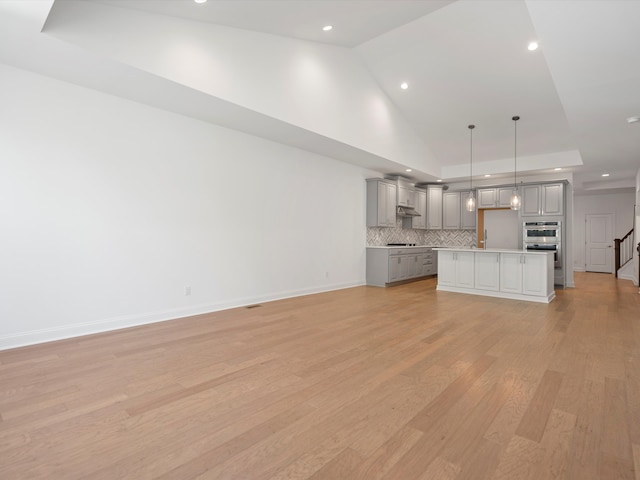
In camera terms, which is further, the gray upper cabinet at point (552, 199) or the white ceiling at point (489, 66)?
the gray upper cabinet at point (552, 199)

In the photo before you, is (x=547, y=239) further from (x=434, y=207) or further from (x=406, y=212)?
(x=406, y=212)

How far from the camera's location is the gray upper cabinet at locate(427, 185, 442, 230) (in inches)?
378

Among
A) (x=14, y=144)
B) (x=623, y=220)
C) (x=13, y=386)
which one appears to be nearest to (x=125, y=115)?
(x=14, y=144)

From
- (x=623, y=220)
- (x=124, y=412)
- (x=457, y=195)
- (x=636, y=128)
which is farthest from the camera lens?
(x=623, y=220)

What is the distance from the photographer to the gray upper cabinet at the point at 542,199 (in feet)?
25.7

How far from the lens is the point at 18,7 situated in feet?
8.57

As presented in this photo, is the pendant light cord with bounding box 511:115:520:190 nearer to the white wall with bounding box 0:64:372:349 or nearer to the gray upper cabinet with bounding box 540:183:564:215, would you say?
the gray upper cabinet with bounding box 540:183:564:215

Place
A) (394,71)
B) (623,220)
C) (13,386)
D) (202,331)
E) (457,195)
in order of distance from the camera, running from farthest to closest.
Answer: (623,220) < (457,195) < (394,71) < (202,331) < (13,386)

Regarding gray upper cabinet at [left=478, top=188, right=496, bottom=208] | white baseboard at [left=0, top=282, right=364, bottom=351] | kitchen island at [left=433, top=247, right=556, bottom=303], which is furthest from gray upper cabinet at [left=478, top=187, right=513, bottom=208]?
white baseboard at [left=0, top=282, right=364, bottom=351]

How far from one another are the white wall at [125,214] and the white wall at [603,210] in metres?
10.9

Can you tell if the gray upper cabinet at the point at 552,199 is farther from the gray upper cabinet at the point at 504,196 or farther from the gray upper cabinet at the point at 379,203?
the gray upper cabinet at the point at 379,203

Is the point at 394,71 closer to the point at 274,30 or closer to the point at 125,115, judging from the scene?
the point at 274,30

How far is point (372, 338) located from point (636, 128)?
213 inches

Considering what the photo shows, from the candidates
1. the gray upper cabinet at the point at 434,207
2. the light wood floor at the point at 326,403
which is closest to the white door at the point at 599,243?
the gray upper cabinet at the point at 434,207
